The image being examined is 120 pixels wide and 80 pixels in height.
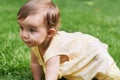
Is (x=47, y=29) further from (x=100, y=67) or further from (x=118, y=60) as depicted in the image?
(x=118, y=60)

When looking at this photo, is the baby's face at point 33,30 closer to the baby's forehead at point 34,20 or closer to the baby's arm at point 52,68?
the baby's forehead at point 34,20

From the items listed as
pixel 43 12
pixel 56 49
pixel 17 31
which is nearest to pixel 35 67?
pixel 56 49

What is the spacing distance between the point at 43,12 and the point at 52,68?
0.43m

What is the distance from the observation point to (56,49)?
126 inches

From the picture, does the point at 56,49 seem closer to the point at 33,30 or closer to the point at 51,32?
the point at 51,32

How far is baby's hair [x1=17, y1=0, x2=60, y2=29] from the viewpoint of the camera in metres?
3.05

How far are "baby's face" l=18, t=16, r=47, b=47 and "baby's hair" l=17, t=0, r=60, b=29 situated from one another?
0.04m

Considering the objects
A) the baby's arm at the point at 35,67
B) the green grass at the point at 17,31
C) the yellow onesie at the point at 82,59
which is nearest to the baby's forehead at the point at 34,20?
the yellow onesie at the point at 82,59

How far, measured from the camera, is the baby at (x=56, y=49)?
120 inches

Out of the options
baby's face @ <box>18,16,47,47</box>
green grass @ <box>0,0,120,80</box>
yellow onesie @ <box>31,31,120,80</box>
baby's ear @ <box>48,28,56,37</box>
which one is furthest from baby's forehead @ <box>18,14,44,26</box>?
green grass @ <box>0,0,120,80</box>

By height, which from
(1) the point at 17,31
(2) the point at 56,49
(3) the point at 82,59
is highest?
(2) the point at 56,49

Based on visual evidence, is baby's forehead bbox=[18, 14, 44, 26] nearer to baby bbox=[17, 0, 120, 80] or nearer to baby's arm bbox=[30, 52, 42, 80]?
baby bbox=[17, 0, 120, 80]

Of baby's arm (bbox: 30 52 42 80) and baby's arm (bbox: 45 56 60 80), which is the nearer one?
baby's arm (bbox: 45 56 60 80)

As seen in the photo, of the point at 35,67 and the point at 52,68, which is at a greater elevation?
the point at 52,68
